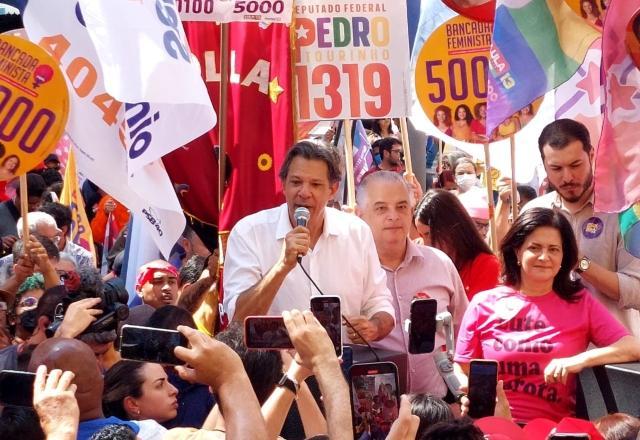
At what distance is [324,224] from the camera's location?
237 inches

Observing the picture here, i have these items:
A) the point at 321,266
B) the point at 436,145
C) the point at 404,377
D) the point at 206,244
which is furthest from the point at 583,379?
the point at 436,145

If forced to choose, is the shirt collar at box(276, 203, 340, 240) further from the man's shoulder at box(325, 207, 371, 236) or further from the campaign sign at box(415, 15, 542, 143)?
the campaign sign at box(415, 15, 542, 143)

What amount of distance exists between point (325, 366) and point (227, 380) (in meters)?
0.26

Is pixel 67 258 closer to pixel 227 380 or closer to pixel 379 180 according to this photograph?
pixel 379 180

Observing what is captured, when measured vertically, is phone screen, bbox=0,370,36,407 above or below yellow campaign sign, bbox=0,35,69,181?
below

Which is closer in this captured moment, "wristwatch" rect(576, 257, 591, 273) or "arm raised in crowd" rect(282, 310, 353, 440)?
"arm raised in crowd" rect(282, 310, 353, 440)

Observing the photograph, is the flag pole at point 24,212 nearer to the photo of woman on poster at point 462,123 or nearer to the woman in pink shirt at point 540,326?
the woman in pink shirt at point 540,326

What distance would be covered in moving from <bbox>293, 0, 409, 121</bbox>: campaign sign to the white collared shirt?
1.76 m

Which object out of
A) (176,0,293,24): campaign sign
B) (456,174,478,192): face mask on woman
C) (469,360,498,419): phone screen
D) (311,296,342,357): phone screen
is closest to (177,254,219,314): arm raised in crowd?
(176,0,293,24): campaign sign

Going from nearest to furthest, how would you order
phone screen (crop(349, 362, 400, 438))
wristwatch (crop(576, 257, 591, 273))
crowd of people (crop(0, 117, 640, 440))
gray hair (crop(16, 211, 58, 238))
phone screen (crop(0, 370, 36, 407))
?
phone screen (crop(0, 370, 36, 407)), phone screen (crop(349, 362, 400, 438)), crowd of people (crop(0, 117, 640, 440)), wristwatch (crop(576, 257, 591, 273)), gray hair (crop(16, 211, 58, 238))

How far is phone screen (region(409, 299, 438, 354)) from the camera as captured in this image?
15.4 feet

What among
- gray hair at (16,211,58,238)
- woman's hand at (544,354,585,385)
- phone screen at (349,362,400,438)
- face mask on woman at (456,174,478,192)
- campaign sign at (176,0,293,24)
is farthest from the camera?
face mask on woman at (456,174,478,192)

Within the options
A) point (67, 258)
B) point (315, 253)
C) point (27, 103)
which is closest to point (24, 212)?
point (27, 103)

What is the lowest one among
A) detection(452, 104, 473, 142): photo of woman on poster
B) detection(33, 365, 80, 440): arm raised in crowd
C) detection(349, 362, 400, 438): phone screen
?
detection(349, 362, 400, 438): phone screen
